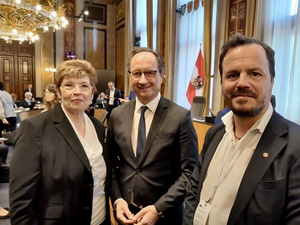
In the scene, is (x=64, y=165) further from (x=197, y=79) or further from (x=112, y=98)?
(x=112, y=98)

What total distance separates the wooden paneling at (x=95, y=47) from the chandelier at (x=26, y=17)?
421cm

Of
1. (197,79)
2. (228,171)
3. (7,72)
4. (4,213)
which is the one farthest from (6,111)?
(7,72)

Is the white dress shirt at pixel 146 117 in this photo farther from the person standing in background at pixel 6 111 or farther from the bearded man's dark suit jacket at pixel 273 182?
the person standing in background at pixel 6 111

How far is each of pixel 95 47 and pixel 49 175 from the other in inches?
430

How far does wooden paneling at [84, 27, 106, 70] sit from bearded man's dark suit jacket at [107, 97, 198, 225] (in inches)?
408

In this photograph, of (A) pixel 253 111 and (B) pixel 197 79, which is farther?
(B) pixel 197 79

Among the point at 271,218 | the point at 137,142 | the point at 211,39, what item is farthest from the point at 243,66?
the point at 211,39

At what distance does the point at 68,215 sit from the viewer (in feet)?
3.88

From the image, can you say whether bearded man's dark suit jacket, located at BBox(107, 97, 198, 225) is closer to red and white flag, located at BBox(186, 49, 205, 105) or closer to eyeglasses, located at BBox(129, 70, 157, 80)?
eyeglasses, located at BBox(129, 70, 157, 80)

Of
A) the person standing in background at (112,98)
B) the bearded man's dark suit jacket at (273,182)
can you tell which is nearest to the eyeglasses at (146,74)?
the bearded man's dark suit jacket at (273,182)

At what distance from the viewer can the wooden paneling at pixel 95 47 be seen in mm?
10938

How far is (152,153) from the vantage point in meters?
1.33

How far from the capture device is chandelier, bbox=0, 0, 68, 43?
4967 mm

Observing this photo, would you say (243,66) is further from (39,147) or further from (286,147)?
(39,147)
